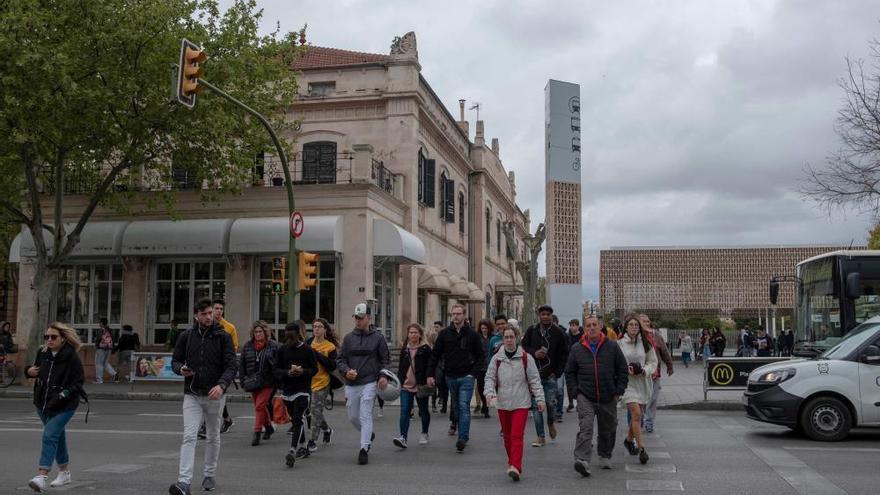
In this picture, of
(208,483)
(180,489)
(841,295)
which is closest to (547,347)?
(208,483)

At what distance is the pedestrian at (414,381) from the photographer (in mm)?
11273

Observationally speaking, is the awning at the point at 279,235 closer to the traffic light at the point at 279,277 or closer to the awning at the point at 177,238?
the awning at the point at 177,238

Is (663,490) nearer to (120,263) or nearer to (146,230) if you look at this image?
(146,230)

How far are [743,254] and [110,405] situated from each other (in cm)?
18124

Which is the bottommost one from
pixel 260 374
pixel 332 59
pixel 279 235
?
pixel 260 374

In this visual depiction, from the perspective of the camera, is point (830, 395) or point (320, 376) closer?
point (320, 376)

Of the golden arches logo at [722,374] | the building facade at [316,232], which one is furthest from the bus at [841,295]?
the building facade at [316,232]

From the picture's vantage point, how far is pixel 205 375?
798 centimetres

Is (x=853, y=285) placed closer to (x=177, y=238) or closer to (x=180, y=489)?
(x=180, y=489)

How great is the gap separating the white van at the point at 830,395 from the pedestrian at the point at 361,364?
18.9 feet

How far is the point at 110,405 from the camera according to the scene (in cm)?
1845

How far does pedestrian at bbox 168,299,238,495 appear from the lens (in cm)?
788

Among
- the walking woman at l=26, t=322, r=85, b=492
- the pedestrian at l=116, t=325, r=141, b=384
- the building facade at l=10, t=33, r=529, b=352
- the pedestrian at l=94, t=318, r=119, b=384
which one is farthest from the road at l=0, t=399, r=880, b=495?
the building facade at l=10, t=33, r=529, b=352

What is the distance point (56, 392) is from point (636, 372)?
6653mm
